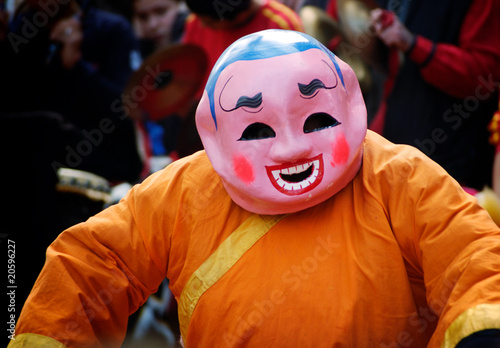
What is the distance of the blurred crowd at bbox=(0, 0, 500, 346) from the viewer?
9.33 ft

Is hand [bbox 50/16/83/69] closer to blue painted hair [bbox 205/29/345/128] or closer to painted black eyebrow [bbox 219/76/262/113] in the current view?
blue painted hair [bbox 205/29/345/128]

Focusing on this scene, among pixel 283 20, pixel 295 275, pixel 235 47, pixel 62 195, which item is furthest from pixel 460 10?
pixel 62 195

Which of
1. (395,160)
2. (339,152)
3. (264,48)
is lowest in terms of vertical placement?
(395,160)

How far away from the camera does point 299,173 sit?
187 centimetres

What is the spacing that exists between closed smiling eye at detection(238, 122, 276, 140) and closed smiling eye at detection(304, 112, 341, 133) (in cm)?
10

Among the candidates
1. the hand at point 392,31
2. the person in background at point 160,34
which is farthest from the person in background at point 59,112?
the hand at point 392,31

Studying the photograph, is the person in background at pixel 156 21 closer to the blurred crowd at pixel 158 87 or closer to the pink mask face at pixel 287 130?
the blurred crowd at pixel 158 87

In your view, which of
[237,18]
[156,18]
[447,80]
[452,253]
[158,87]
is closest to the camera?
[452,253]

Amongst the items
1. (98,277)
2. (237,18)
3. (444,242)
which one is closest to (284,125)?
(444,242)

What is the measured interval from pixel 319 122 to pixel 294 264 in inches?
15.9

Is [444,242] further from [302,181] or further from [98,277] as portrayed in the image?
[98,277]

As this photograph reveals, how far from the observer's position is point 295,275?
1.88m

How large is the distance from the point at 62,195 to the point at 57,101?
2.12 ft

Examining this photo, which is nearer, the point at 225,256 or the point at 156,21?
the point at 225,256
